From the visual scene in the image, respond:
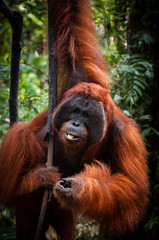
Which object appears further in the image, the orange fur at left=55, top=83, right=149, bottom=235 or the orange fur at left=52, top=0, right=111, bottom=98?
the orange fur at left=52, top=0, right=111, bottom=98

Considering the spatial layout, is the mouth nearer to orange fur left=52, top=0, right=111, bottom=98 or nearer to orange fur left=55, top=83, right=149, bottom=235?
orange fur left=55, top=83, right=149, bottom=235

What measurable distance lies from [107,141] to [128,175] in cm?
38

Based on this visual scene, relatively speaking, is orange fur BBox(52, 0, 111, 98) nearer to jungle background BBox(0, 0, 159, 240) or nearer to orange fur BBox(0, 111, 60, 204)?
jungle background BBox(0, 0, 159, 240)

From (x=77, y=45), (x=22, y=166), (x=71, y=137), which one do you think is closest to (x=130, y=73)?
(x=77, y=45)

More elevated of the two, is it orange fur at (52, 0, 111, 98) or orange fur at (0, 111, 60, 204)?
orange fur at (52, 0, 111, 98)

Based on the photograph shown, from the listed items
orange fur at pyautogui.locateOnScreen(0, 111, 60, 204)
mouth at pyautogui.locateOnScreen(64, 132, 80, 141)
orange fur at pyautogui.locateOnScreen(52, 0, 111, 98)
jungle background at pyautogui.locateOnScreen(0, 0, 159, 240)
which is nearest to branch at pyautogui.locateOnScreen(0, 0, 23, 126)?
orange fur at pyautogui.locateOnScreen(0, 111, 60, 204)

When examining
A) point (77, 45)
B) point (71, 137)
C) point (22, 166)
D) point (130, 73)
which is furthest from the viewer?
point (130, 73)

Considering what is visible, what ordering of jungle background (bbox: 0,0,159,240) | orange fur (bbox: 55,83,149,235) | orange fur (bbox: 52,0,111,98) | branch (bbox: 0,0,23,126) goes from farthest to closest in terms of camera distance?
jungle background (bbox: 0,0,159,240), orange fur (bbox: 52,0,111,98), branch (bbox: 0,0,23,126), orange fur (bbox: 55,83,149,235)

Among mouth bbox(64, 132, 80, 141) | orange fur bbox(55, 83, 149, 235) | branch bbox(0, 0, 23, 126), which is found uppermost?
branch bbox(0, 0, 23, 126)

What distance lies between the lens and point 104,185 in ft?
6.86

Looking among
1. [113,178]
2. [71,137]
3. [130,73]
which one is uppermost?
[130,73]

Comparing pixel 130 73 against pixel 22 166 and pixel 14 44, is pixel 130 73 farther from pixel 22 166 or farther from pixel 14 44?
pixel 22 166

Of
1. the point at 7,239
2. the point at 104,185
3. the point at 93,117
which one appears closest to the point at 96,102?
the point at 93,117

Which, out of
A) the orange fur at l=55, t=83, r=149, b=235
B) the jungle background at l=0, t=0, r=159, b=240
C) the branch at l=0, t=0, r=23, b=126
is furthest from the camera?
the jungle background at l=0, t=0, r=159, b=240
